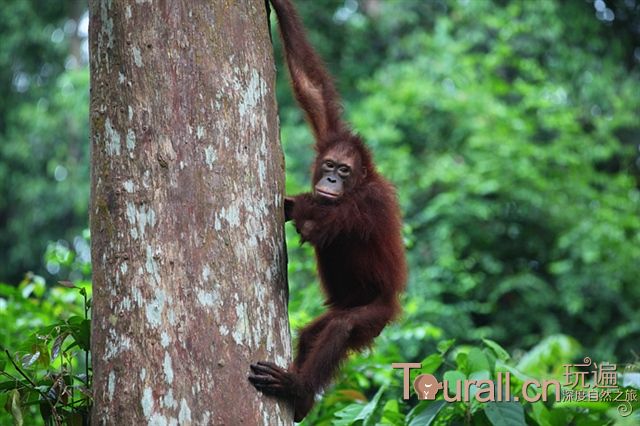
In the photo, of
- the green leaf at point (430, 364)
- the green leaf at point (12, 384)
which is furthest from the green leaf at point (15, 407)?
the green leaf at point (430, 364)

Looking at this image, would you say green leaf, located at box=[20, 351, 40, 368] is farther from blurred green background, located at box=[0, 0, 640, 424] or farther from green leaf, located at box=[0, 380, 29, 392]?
blurred green background, located at box=[0, 0, 640, 424]

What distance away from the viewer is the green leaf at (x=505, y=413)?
3.42m

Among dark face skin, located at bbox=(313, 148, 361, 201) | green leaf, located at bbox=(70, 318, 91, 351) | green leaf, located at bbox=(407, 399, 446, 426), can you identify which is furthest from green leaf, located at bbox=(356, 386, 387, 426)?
green leaf, located at bbox=(70, 318, 91, 351)

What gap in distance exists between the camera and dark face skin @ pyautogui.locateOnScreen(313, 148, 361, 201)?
4262mm

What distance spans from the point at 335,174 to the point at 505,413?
142cm

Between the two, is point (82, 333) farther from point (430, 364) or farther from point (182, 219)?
point (430, 364)

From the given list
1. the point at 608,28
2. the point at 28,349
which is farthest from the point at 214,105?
the point at 608,28

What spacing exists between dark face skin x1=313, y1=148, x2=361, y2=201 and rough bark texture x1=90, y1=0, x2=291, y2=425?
40.8 inches

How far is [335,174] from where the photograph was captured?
14.2 feet

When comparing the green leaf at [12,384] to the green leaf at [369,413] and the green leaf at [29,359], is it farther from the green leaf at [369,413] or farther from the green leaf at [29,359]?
the green leaf at [369,413]

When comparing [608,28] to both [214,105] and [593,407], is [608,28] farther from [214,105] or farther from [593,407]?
[214,105]

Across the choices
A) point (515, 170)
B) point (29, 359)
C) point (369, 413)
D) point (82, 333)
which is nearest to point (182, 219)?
point (82, 333)

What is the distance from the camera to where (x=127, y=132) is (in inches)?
117

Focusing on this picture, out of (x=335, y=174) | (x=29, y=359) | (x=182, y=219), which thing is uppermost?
(x=335, y=174)
